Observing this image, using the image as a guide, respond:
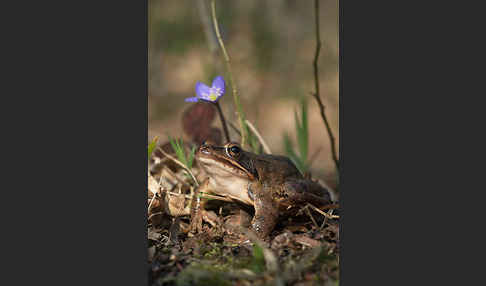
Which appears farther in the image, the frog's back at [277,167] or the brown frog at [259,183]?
the frog's back at [277,167]

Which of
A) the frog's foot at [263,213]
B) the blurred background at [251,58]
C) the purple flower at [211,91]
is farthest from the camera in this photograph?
the blurred background at [251,58]

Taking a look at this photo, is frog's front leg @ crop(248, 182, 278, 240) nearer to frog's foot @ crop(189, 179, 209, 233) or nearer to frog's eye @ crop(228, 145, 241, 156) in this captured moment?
frog's eye @ crop(228, 145, 241, 156)

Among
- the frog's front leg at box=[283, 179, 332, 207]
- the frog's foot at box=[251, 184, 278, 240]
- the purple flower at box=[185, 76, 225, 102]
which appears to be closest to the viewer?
the frog's foot at box=[251, 184, 278, 240]

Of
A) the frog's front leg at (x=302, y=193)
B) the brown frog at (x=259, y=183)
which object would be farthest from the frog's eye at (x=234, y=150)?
the frog's front leg at (x=302, y=193)

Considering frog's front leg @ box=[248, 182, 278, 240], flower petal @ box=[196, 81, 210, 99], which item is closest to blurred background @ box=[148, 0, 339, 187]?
flower petal @ box=[196, 81, 210, 99]

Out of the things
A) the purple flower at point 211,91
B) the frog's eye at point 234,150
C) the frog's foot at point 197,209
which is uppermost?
the purple flower at point 211,91

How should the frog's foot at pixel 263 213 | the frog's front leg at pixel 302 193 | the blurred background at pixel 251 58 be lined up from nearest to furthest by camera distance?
the frog's foot at pixel 263 213, the frog's front leg at pixel 302 193, the blurred background at pixel 251 58

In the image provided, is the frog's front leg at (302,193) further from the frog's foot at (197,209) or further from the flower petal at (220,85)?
the flower petal at (220,85)
